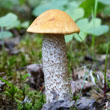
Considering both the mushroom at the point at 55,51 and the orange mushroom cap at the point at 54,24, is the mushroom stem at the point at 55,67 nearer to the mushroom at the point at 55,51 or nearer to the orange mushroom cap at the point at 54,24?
the mushroom at the point at 55,51

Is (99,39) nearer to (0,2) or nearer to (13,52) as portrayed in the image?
(13,52)

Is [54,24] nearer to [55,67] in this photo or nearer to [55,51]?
[55,51]

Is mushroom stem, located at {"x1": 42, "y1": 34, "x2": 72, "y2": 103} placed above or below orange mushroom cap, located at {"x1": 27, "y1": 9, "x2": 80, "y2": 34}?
below

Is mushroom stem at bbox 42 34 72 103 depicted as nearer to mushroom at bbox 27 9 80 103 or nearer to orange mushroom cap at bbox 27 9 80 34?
mushroom at bbox 27 9 80 103

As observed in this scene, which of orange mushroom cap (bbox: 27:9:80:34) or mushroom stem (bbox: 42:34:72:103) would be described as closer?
orange mushroom cap (bbox: 27:9:80:34)

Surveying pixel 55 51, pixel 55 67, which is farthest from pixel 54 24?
pixel 55 67

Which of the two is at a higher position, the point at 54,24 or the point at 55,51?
the point at 54,24

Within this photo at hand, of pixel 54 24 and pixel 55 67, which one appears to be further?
pixel 55 67

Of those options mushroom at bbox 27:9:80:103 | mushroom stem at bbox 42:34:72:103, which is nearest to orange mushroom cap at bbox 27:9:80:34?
mushroom at bbox 27:9:80:103
